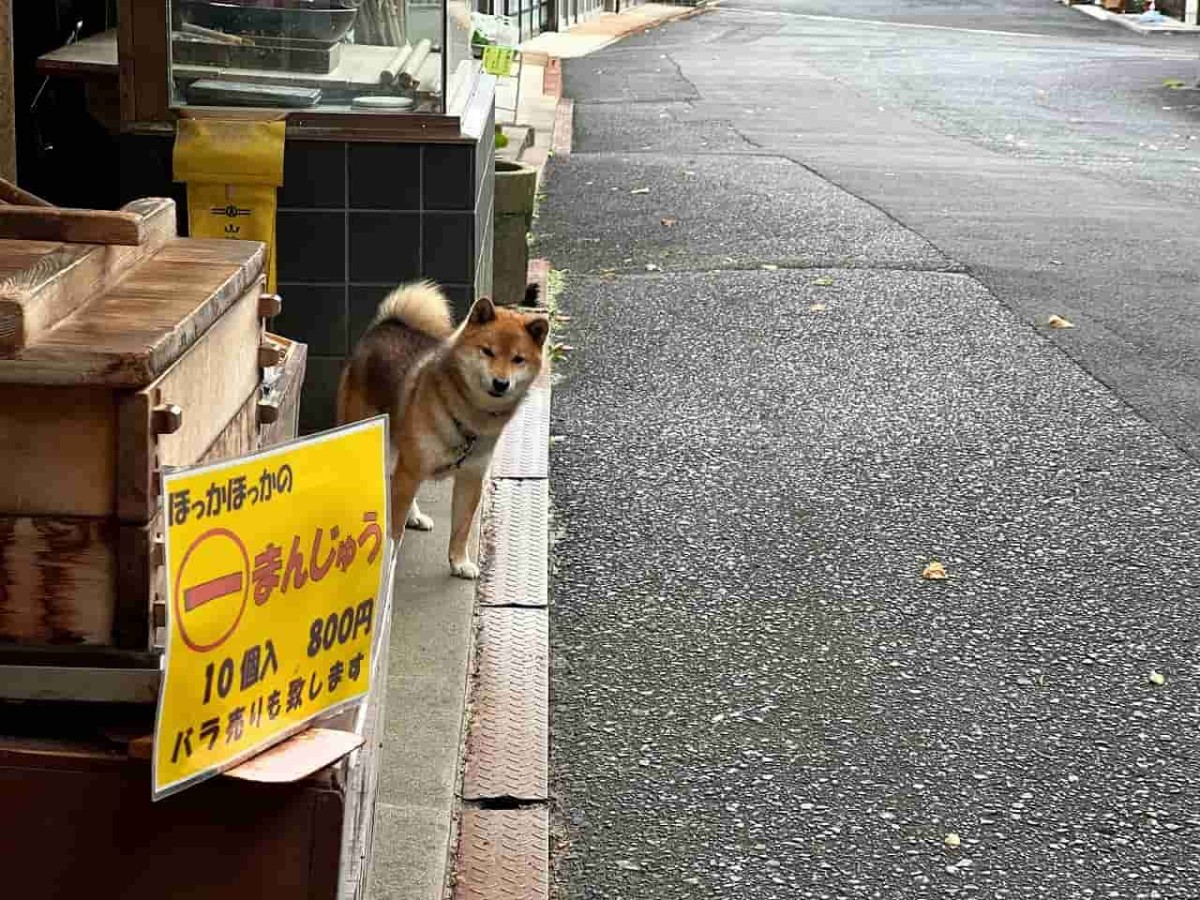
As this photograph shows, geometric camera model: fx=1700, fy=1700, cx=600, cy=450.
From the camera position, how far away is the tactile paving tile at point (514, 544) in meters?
5.31

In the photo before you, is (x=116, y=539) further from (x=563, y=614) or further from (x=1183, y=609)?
(x=1183, y=609)

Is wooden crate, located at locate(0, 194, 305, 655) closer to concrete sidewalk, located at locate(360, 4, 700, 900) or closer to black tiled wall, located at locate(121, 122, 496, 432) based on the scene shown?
concrete sidewalk, located at locate(360, 4, 700, 900)

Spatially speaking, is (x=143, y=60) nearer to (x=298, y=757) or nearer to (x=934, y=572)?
(x=934, y=572)

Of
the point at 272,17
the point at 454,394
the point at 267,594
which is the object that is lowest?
the point at 454,394

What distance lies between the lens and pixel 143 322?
230cm

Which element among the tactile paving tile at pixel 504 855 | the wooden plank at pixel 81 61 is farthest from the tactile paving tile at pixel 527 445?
the tactile paving tile at pixel 504 855

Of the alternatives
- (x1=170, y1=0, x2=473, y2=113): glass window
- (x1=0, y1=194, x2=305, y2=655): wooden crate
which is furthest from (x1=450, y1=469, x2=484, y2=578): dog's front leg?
(x1=0, y1=194, x2=305, y2=655): wooden crate

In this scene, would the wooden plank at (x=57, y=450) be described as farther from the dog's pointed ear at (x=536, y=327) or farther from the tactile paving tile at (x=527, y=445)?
the tactile paving tile at (x=527, y=445)

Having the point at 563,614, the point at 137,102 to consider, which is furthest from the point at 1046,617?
the point at 137,102

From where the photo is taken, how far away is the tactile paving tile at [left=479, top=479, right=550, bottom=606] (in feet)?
17.4

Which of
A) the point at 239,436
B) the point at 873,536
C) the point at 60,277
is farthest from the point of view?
the point at 873,536

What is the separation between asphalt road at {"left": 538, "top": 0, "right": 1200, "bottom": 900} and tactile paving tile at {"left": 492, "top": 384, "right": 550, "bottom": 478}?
10cm

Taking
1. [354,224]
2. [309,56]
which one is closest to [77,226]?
[354,224]

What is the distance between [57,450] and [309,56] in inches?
164
